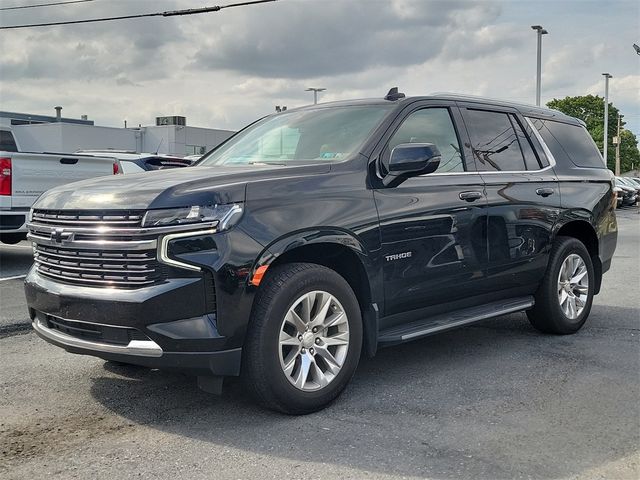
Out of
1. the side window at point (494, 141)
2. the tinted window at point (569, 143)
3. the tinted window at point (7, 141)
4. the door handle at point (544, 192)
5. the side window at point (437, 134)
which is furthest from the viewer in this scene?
the tinted window at point (7, 141)

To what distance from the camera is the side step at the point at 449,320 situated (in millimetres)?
4469

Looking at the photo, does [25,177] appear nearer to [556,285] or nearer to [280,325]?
[280,325]

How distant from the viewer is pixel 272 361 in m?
3.80

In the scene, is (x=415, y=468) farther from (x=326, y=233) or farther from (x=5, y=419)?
Answer: (x=5, y=419)

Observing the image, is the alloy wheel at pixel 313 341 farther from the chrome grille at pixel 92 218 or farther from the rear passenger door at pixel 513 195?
the rear passenger door at pixel 513 195

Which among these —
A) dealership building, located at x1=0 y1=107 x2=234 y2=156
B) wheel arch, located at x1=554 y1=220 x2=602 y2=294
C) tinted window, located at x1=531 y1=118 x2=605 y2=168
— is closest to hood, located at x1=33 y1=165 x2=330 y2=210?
tinted window, located at x1=531 y1=118 x2=605 y2=168

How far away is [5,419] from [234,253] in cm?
165

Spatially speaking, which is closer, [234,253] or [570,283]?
[234,253]

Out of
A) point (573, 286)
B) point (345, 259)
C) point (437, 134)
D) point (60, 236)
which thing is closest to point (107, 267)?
point (60, 236)

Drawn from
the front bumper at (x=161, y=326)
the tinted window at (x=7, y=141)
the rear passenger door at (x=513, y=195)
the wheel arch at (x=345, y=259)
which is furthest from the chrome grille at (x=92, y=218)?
the tinted window at (x=7, y=141)

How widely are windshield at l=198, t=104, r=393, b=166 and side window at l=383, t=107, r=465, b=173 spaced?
0.20 metres

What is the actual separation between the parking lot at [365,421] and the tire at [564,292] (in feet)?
1.08

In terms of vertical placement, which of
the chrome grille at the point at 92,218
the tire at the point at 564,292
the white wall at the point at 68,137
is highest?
the white wall at the point at 68,137

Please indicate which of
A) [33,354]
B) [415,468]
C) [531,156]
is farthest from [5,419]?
[531,156]
